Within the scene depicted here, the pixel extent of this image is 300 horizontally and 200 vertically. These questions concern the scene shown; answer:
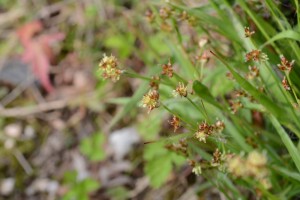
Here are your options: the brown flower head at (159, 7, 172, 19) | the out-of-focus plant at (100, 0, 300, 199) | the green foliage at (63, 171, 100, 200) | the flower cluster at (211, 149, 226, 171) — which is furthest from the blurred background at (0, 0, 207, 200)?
the flower cluster at (211, 149, 226, 171)

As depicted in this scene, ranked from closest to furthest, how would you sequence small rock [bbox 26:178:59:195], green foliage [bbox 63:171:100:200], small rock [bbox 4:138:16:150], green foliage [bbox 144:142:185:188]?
green foliage [bbox 144:142:185:188] < green foliage [bbox 63:171:100:200] < small rock [bbox 26:178:59:195] < small rock [bbox 4:138:16:150]

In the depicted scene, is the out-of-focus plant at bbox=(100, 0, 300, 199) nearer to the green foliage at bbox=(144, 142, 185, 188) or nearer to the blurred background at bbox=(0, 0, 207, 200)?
the green foliage at bbox=(144, 142, 185, 188)

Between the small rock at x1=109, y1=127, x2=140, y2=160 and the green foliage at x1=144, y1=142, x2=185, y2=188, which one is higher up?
the green foliage at x1=144, y1=142, x2=185, y2=188

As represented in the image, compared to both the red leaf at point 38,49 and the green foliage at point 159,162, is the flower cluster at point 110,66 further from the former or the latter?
the red leaf at point 38,49

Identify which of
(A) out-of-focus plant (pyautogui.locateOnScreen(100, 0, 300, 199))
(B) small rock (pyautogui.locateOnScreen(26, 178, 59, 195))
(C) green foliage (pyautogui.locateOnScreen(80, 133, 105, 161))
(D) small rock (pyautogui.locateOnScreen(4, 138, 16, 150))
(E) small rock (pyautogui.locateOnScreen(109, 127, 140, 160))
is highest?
(A) out-of-focus plant (pyautogui.locateOnScreen(100, 0, 300, 199))

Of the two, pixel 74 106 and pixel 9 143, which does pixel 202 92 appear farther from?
pixel 9 143

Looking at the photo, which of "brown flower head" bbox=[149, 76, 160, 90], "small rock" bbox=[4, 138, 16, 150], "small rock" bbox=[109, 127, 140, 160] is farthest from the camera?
"small rock" bbox=[4, 138, 16, 150]

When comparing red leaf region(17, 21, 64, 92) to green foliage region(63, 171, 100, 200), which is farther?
red leaf region(17, 21, 64, 92)
